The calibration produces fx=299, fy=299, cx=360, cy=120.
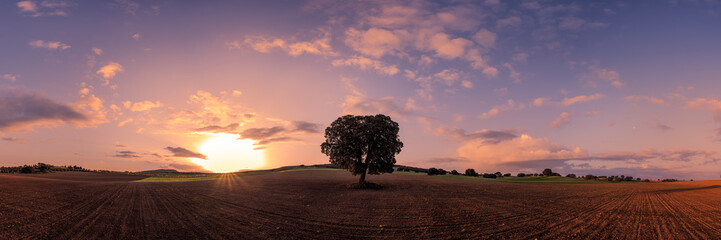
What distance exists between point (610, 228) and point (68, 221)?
33458mm

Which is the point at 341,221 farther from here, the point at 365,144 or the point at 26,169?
the point at 26,169

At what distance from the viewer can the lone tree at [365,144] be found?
4147 centimetres

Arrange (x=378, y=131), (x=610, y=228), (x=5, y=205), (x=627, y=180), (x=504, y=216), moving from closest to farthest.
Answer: (x=610, y=228)
(x=504, y=216)
(x=5, y=205)
(x=378, y=131)
(x=627, y=180)

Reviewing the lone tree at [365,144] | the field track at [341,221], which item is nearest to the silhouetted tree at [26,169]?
the field track at [341,221]

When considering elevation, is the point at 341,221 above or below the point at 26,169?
below

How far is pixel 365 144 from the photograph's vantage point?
138 ft

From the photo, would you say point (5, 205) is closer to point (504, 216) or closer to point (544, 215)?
point (504, 216)

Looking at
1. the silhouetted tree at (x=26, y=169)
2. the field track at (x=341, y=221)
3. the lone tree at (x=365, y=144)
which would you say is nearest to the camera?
the field track at (x=341, y=221)

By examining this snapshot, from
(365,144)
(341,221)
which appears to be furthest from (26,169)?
(341,221)

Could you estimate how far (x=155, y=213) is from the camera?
72.6 ft

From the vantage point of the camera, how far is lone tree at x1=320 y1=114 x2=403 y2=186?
41469mm

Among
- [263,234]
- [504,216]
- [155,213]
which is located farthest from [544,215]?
[155,213]

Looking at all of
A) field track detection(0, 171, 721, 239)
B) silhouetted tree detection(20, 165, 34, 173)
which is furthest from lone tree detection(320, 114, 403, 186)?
silhouetted tree detection(20, 165, 34, 173)

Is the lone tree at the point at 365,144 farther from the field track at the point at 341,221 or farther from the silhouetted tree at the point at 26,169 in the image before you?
the silhouetted tree at the point at 26,169
